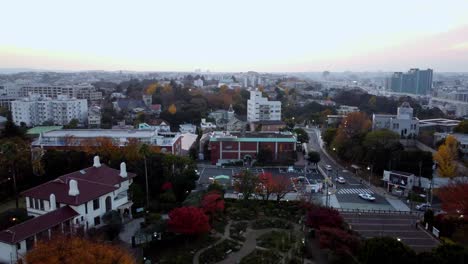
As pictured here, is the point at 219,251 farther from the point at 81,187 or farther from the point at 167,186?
Result: the point at 81,187

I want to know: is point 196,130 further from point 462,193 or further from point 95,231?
point 462,193

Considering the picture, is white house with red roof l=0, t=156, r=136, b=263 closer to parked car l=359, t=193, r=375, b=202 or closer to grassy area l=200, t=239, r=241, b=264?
grassy area l=200, t=239, r=241, b=264

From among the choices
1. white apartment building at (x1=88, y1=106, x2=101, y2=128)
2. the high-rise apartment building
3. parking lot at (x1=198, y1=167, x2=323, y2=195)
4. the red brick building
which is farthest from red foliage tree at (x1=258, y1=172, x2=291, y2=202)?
the high-rise apartment building

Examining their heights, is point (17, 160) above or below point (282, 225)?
above

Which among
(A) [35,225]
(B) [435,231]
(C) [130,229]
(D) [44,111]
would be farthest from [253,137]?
(D) [44,111]

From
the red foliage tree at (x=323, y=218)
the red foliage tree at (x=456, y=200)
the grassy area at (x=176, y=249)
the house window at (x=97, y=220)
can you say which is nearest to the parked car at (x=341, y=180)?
the red foliage tree at (x=456, y=200)

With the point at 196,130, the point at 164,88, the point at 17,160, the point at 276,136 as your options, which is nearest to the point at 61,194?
the point at 17,160
